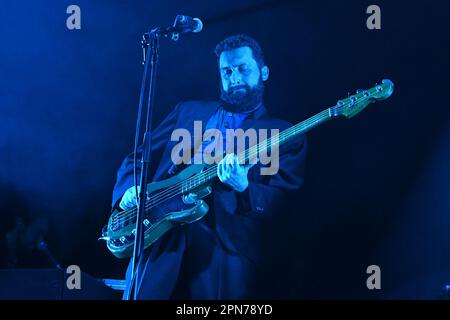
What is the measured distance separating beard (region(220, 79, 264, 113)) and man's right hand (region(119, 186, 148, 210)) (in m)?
0.70

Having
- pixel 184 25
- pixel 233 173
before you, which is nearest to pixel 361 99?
pixel 233 173

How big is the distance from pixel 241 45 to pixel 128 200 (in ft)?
3.53

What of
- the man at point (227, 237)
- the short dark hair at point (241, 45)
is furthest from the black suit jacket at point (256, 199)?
the short dark hair at point (241, 45)

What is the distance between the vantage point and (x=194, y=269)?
3154mm

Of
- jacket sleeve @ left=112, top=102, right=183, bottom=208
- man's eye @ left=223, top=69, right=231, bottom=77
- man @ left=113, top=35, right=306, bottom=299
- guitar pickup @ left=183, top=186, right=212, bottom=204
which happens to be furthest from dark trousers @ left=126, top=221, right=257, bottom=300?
man's eye @ left=223, top=69, right=231, bottom=77

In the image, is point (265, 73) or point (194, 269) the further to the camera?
point (265, 73)

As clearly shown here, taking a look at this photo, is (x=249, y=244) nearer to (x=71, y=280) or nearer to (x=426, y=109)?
(x=71, y=280)

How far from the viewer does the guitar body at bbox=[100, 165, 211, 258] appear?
3.15 metres

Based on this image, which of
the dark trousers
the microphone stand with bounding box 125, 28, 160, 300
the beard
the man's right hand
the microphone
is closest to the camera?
the microphone stand with bounding box 125, 28, 160, 300

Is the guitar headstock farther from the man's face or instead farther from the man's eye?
the man's eye

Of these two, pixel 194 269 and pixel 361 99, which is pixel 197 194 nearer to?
pixel 194 269

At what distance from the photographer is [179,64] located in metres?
3.61

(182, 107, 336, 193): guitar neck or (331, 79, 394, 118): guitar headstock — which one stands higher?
(331, 79, 394, 118): guitar headstock
